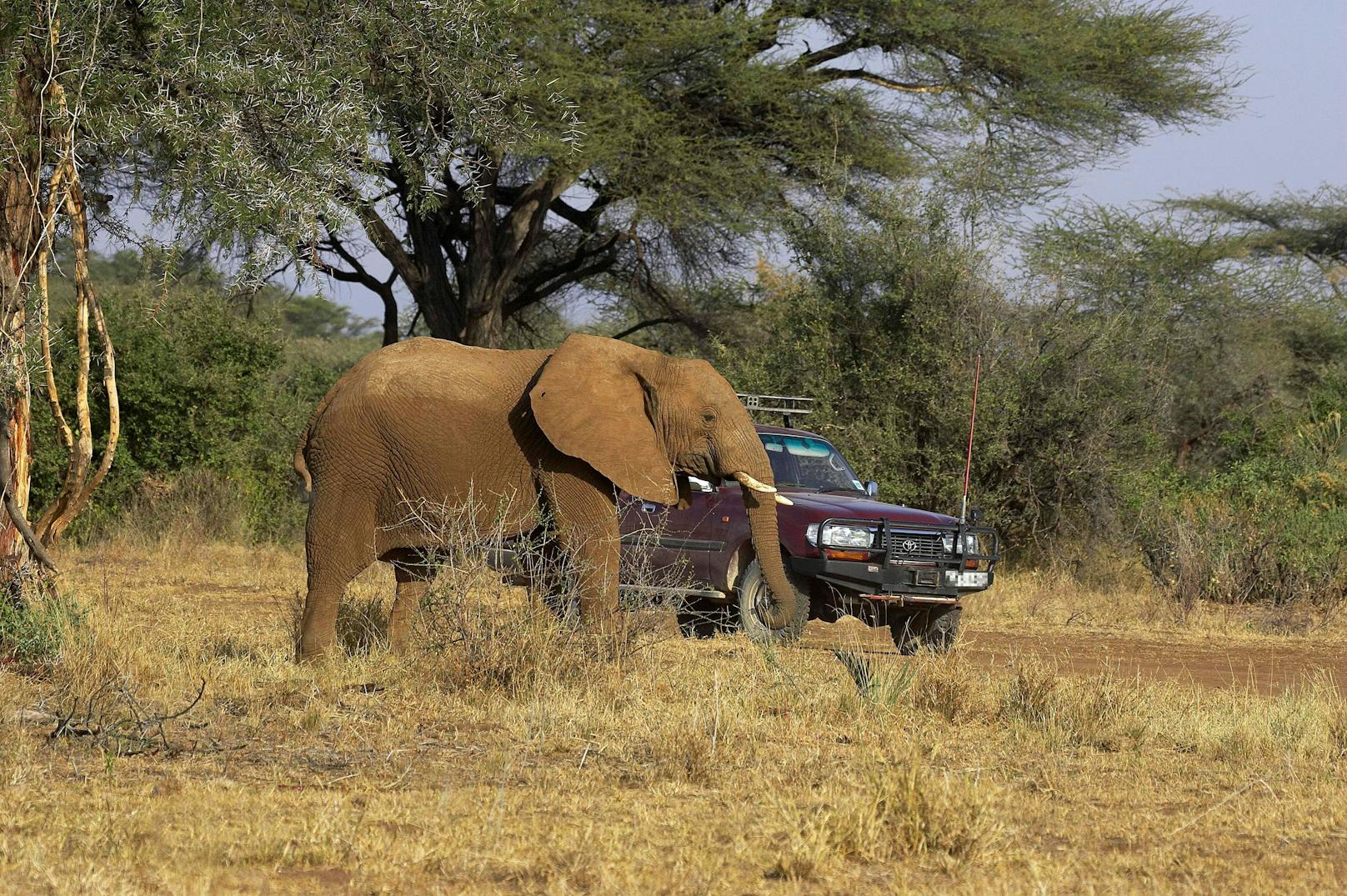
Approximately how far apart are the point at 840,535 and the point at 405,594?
10.7 feet

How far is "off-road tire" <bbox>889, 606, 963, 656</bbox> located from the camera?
12.1 metres

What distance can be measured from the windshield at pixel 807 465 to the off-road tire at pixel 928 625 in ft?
3.77

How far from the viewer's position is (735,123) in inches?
906

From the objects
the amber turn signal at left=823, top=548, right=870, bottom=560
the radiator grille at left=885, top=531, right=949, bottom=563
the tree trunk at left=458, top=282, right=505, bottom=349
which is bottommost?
the amber turn signal at left=823, top=548, right=870, bottom=560

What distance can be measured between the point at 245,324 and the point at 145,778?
14570 millimetres

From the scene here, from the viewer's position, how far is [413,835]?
5.21 meters

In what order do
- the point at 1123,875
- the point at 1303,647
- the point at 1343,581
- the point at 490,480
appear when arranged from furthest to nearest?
the point at 1343,581 → the point at 1303,647 → the point at 490,480 → the point at 1123,875

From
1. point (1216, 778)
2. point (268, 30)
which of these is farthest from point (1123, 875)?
point (268, 30)

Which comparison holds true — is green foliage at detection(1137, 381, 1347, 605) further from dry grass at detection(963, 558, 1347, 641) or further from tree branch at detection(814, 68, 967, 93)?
tree branch at detection(814, 68, 967, 93)

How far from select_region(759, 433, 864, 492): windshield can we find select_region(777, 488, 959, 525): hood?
40 cm

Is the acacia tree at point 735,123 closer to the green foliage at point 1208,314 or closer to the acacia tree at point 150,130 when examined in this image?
the green foliage at point 1208,314

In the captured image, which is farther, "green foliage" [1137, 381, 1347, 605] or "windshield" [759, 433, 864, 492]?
"green foliage" [1137, 381, 1347, 605]

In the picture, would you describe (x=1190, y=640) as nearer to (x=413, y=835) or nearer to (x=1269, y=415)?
(x=413, y=835)

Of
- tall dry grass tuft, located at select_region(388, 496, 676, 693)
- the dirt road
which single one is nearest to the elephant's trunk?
tall dry grass tuft, located at select_region(388, 496, 676, 693)
